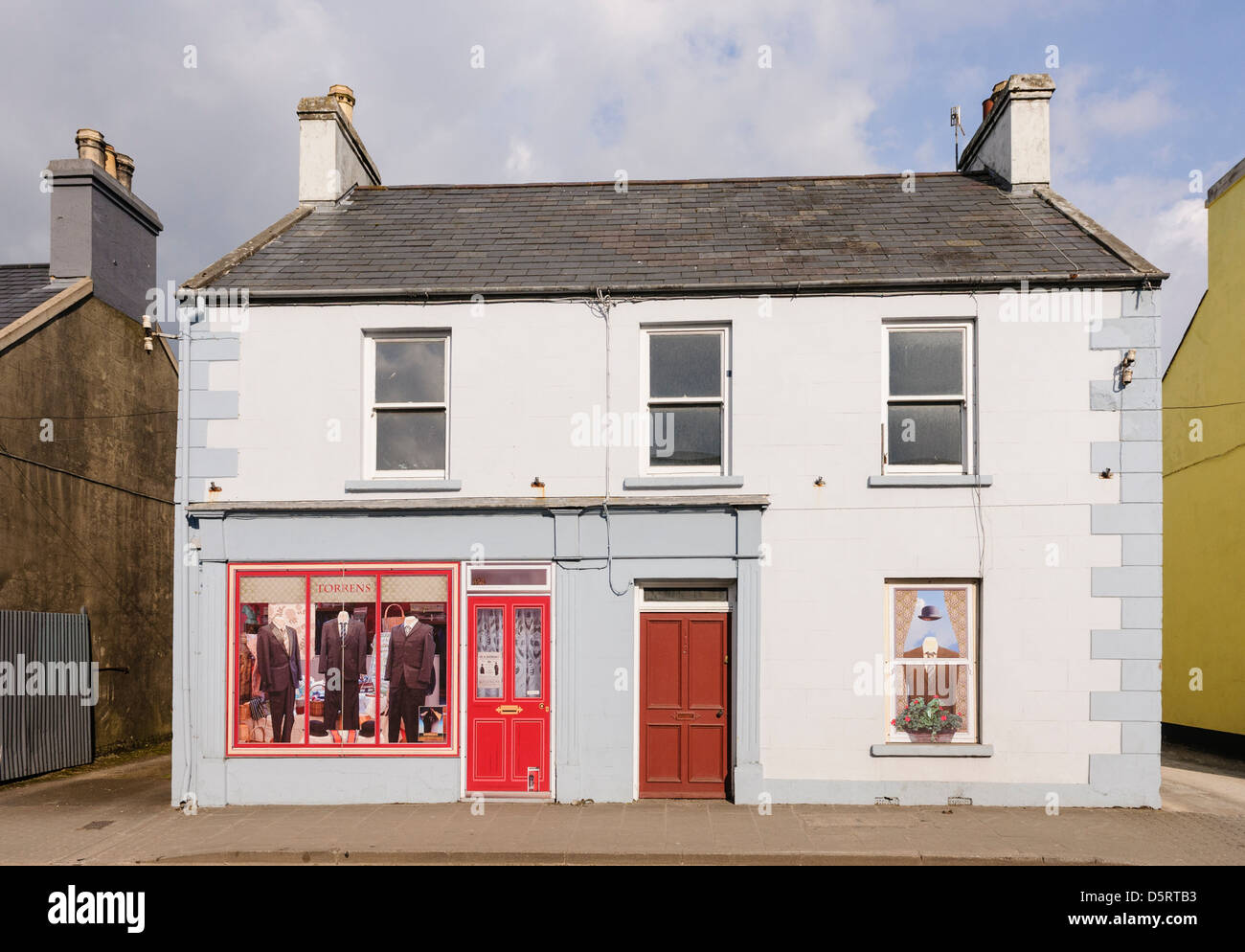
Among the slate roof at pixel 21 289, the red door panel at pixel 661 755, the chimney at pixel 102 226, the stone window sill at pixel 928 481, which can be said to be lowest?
the red door panel at pixel 661 755

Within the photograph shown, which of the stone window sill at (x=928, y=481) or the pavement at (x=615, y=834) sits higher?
the stone window sill at (x=928, y=481)

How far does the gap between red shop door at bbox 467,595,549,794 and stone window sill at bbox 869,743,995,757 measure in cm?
400

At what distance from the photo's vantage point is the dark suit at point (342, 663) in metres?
11.5

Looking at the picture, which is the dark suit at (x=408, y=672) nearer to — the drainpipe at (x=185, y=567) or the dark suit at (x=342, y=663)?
the dark suit at (x=342, y=663)

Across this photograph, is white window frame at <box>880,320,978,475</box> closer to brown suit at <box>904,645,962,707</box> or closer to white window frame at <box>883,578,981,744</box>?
white window frame at <box>883,578,981,744</box>

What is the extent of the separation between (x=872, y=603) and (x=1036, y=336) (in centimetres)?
384

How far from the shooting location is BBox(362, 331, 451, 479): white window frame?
11.8 m

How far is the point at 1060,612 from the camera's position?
36.7ft

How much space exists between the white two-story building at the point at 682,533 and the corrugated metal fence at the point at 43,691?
358cm

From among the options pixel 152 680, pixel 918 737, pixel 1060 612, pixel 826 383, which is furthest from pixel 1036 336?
Answer: pixel 152 680

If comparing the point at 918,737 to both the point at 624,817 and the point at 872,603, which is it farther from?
the point at 624,817

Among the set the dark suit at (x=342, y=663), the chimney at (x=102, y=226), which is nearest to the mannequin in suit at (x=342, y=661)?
the dark suit at (x=342, y=663)
